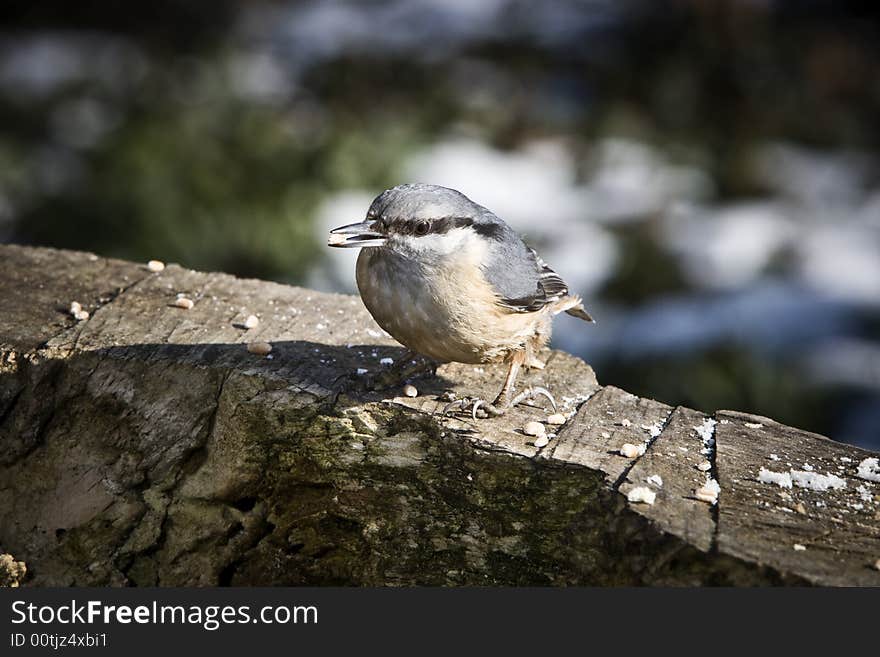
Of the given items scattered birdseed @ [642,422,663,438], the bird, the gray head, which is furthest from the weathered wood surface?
the gray head

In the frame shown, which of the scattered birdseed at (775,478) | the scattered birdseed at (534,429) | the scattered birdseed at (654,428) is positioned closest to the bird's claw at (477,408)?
the scattered birdseed at (534,429)

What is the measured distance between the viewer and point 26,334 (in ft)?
9.78

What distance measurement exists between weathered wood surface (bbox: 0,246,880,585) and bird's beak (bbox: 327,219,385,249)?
43cm

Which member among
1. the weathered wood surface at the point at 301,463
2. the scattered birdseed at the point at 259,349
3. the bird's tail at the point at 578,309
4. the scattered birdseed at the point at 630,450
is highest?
the bird's tail at the point at 578,309

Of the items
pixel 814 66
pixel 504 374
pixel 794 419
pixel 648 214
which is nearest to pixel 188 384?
pixel 504 374

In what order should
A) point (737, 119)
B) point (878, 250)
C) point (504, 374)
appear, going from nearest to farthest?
point (504, 374) → point (878, 250) → point (737, 119)

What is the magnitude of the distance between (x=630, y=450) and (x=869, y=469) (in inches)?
24.6

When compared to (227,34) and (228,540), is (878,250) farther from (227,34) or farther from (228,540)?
(227,34)

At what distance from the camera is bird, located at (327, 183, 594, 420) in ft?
8.66

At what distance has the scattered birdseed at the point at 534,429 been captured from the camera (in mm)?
2650

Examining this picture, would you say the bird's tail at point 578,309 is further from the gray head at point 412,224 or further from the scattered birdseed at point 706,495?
the scattered birdseed at point 706,495

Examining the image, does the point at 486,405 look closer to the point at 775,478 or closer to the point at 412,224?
the point at 412,224

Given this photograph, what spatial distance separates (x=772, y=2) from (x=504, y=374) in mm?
4566

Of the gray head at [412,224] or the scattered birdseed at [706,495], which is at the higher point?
the gray head at [412,224]
